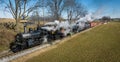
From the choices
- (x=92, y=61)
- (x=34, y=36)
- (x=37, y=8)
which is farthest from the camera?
(x=37, y=8)

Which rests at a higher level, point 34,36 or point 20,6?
point 20,6

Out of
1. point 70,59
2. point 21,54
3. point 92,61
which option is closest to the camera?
point 92,61

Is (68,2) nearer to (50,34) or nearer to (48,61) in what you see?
(50,34)

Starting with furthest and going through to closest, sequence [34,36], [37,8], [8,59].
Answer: [37,8] → [34,36] → [8,59]

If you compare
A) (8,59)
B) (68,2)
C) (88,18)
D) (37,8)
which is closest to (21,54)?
(8,59)

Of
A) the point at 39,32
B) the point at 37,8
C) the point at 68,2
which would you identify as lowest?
the point at 39,32

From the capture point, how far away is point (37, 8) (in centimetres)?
3162

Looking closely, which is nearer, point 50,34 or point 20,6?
point 50,34

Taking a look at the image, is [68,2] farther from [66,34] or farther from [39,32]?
[39,32]

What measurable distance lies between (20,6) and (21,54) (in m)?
15.9

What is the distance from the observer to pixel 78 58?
14.0 metres

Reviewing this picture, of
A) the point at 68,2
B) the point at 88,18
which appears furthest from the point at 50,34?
the point at 68,2

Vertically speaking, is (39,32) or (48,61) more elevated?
(39,32)

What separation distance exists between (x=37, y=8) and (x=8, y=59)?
18255 mm
